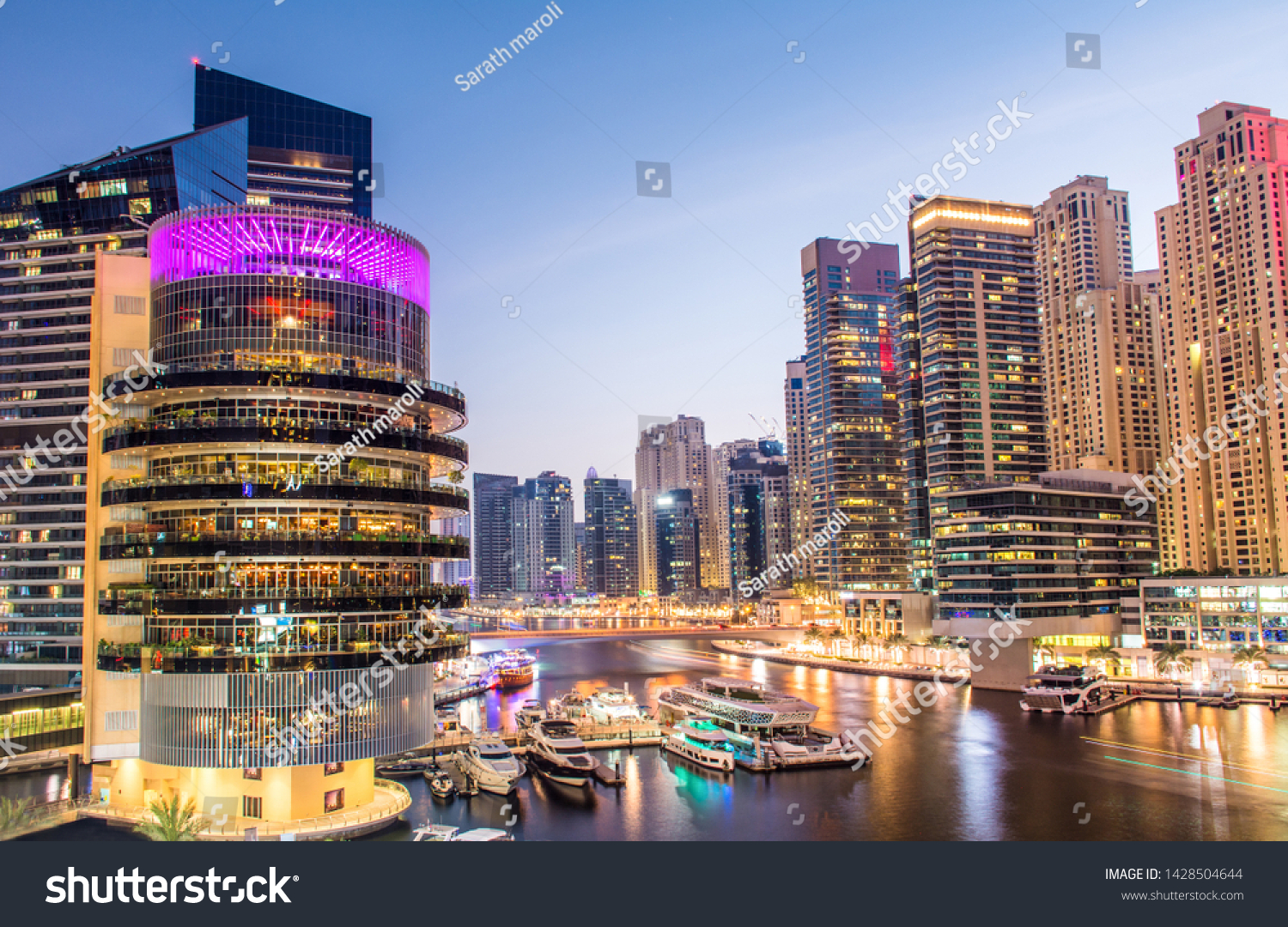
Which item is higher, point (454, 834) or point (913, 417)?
point (913, 417)

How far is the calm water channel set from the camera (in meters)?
49.6

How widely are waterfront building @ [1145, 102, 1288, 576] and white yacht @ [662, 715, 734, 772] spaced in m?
102

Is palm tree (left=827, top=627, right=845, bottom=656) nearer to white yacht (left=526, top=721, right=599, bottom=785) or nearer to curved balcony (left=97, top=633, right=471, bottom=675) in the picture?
white yacht (left=526, top=721, right=599, bottom=785)

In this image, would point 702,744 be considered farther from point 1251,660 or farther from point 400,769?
point 1251,660

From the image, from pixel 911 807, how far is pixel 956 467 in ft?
342

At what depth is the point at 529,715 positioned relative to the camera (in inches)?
3329

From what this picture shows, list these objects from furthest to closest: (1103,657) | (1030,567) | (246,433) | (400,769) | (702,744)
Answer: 1. (1030,567)
2. (1103,657)
3. (702,744)
4. (400,769)
5. (246,433)

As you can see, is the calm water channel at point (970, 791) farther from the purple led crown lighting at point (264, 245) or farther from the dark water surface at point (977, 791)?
the purple led crown lighting at point (264, 245)

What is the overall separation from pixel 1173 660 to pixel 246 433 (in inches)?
3860

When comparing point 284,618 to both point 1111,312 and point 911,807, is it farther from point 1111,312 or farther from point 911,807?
point 1111,312

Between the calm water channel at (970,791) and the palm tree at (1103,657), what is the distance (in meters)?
20.3

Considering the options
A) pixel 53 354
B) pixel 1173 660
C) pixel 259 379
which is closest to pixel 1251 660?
pixel 1173 660

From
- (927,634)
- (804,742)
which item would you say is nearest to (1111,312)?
(927,634)

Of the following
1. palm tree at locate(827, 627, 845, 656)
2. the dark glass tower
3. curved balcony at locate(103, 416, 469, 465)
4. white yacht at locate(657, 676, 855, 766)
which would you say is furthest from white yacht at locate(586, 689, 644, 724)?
the dark glass tower
